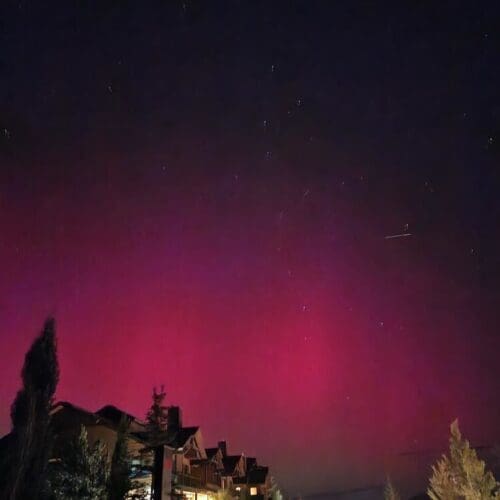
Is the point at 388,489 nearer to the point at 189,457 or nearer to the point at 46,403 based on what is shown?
the point at 189,457

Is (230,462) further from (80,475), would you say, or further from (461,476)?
(80,475)

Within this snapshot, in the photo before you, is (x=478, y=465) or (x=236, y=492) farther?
(x=236, y=492)

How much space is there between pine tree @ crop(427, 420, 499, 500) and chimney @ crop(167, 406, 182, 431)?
74.4 ft

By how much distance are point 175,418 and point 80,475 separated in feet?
83.3

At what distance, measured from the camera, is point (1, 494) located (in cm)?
1839

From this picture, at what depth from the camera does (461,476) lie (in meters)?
38.6

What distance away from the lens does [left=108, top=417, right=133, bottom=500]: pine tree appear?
28.3 meters

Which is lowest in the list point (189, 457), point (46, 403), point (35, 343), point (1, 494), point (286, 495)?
point (1, 494)

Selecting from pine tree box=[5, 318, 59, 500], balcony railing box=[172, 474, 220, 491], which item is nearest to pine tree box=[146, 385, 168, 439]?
balcony railing box=[172, 474, 220, 491]

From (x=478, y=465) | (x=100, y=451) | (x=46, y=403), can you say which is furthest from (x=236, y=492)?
(x=46, y=403)

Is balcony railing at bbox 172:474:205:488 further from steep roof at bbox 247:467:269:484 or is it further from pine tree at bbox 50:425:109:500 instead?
steep roof at bbox 247:467:269:484

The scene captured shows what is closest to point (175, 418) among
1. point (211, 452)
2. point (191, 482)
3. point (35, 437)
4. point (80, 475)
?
point (191, 482)

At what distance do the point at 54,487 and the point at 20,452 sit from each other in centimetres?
975

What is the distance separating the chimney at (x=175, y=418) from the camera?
51109mm
